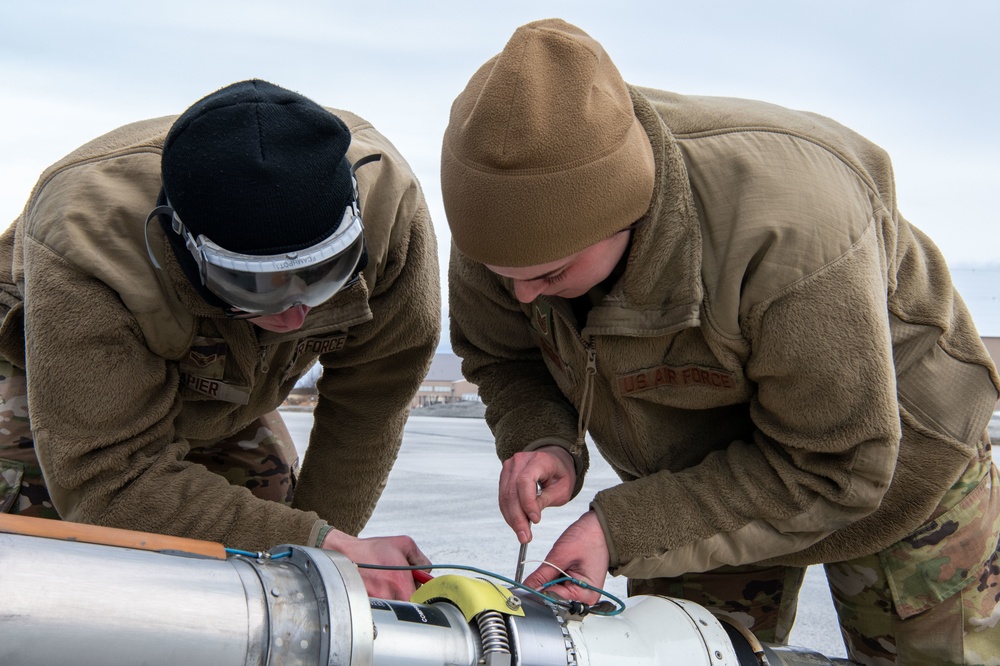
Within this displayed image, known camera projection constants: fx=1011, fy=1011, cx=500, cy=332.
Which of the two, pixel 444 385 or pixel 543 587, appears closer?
pixel 543 587

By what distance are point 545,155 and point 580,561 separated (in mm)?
617

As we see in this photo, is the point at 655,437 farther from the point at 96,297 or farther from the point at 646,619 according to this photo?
the point at 96,297

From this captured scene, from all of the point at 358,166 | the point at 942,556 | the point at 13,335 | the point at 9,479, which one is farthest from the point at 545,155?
the point at 9,479

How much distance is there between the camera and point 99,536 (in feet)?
3.64

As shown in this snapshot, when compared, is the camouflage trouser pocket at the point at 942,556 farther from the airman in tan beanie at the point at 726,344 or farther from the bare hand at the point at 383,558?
the bare hand at the point at 383,558

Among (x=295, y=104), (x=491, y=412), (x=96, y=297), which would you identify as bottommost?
(x=491, y=412)

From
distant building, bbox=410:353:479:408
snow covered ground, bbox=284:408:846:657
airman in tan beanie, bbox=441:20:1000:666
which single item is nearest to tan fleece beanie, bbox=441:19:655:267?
airman in tan beanie, bbox=441:20:1000:666

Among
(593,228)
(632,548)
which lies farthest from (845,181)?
(632,548)

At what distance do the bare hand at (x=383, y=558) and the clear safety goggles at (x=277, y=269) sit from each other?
0.41 meters

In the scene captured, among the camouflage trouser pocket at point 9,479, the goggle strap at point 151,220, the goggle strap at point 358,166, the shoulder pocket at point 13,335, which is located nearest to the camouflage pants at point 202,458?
the camouflage trouser pocket at point 9,479

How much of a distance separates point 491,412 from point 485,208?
71 cm

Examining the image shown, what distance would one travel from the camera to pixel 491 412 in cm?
202

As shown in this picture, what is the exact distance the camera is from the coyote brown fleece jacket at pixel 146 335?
5.35 feet

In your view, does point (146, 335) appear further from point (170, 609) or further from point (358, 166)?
point (170, 609)
